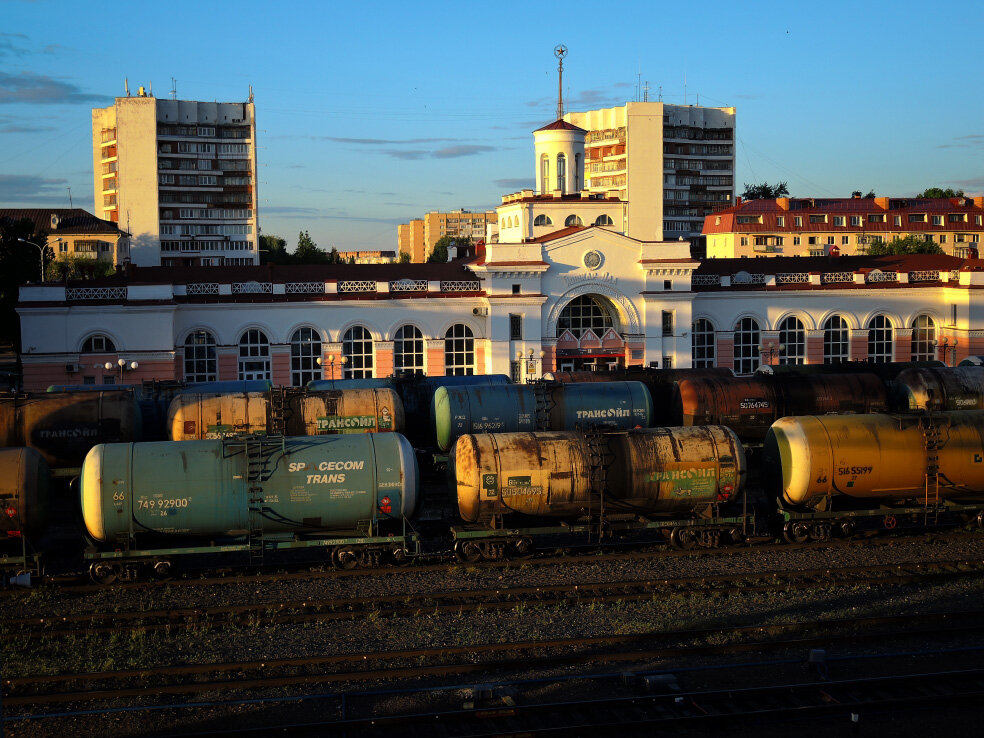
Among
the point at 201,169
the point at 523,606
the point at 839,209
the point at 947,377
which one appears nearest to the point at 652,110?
the point at 839,209

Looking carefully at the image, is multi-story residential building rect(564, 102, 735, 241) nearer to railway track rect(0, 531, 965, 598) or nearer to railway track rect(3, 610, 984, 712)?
railway track rect(0, 531, 965, 598)

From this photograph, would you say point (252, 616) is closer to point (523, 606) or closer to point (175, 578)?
point (175, 578)

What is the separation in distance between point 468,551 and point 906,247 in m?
75.0

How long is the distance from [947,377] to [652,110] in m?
80.7

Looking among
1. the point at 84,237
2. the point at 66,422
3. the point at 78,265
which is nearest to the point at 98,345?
the point at 66,422

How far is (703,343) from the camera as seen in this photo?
1864 inches

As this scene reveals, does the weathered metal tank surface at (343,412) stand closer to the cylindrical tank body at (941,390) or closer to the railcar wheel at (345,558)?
the railcar wheel at (345,558)

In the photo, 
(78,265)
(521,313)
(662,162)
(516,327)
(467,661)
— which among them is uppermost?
(662,162)

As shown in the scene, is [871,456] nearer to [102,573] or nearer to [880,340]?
[102,573]

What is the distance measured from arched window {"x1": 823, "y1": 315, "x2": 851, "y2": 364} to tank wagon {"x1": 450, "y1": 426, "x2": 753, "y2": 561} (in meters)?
28.0

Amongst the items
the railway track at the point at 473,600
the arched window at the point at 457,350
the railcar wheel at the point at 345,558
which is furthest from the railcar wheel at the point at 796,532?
the arched window at the point at 457,350

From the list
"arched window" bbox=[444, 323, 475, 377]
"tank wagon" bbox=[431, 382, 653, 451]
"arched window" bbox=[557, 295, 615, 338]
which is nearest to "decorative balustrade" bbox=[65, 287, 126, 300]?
"arched window" bbox=[444, 323, 475, 377]

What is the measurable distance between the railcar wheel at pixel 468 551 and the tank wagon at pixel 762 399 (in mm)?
9193

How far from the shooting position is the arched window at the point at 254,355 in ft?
140
